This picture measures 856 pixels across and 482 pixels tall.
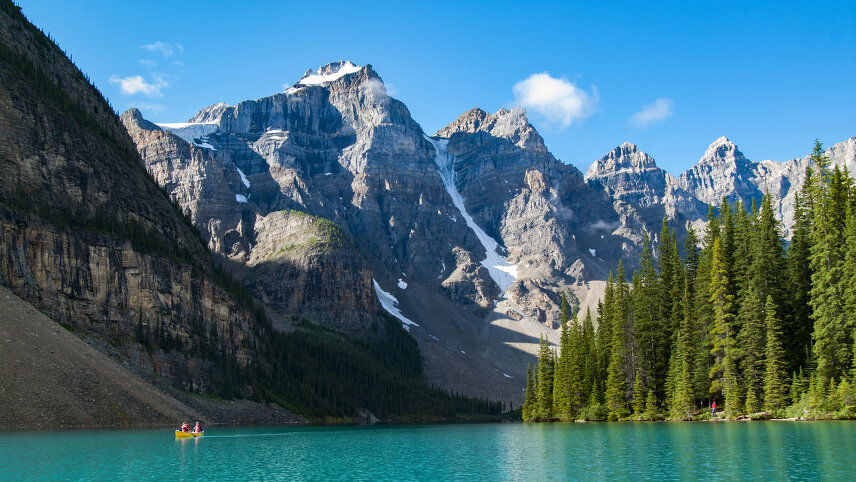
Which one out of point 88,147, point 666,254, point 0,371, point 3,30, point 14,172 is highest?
point 3,30

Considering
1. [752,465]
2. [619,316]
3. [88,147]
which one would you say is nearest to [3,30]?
[88,147]

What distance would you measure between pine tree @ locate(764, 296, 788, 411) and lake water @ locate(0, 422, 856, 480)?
470cm

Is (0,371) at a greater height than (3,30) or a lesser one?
lesser

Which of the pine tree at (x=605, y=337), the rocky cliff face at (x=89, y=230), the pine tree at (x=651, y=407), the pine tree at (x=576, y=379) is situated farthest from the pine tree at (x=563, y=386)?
the rocky cliff face at (x=89, y=230)

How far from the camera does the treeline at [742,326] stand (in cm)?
7569

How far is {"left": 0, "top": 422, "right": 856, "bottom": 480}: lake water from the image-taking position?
46656 millimetres

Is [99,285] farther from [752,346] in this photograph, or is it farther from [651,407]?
[752,346]

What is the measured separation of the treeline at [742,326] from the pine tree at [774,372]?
11cm

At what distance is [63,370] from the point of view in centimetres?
9781

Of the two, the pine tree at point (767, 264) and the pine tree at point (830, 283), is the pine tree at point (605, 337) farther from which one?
the pine tree at point (830, 283)

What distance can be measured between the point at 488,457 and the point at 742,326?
41473 mm

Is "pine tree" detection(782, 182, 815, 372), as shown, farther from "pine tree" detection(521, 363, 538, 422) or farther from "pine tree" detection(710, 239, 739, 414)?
"pine tree" detection(521, 363, 538, 422)

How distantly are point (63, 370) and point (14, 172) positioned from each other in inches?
2198

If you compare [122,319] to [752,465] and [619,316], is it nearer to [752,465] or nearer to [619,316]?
[619,316]
